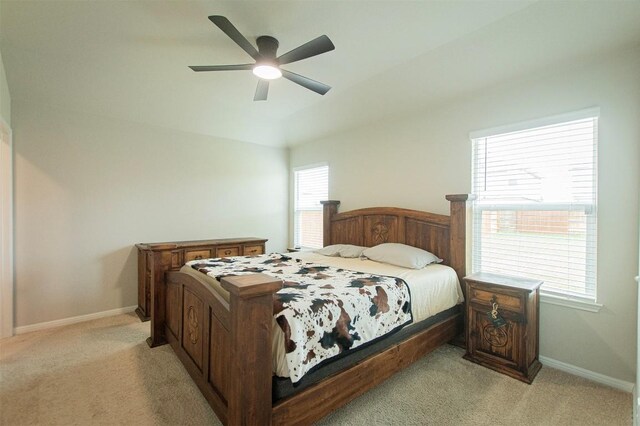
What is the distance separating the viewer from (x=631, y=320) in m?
2.17

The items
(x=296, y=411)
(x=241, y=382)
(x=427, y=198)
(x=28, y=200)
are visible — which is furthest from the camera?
(x=427, y=198)

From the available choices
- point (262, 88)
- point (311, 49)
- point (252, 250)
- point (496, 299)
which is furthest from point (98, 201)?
point (496, 299)

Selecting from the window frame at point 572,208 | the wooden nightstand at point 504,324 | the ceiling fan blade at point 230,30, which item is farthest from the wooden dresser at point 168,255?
the window frame at point 572,208

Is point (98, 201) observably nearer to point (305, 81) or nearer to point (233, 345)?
point (305, 81)

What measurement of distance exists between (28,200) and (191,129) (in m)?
2.04

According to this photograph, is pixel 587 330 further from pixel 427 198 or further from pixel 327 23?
pixel 327 23

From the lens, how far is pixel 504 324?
95.3 inches

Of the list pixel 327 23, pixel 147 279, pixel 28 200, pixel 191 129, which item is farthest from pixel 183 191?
pixel 327 23

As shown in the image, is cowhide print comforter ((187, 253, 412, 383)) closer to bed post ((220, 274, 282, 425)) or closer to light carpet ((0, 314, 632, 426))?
bed post ((220, 274, 282, 425))

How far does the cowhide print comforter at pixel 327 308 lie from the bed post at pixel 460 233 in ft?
3.21

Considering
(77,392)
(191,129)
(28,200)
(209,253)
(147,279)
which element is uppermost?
(191,129)

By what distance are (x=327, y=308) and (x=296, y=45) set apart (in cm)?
233

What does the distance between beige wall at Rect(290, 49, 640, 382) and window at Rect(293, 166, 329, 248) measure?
1.89m

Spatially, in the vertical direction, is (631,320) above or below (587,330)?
above
